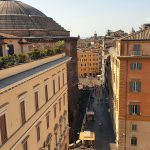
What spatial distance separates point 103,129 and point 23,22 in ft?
83.2

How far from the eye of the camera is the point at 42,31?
51.4 metres

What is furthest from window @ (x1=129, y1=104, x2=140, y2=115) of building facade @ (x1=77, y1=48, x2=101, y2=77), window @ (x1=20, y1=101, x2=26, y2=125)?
building facade @ (x1=77, y1=48, x2=101, y2=77)

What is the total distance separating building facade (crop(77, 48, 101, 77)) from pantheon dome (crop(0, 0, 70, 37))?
213 ft

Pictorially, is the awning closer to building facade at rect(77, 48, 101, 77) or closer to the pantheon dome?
the pantheon dome

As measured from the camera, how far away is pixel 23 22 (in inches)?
2007

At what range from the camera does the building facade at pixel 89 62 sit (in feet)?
401

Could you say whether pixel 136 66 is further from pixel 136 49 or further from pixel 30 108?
pixel 30 108

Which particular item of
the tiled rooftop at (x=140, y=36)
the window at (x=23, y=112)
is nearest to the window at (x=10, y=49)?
the window at (x=23, y=112)

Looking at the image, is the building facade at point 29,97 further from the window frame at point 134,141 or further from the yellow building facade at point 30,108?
the window frame at point 134,141

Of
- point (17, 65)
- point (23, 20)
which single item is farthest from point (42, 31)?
point (17, 65)

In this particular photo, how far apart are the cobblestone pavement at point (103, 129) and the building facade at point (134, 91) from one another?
4.70m

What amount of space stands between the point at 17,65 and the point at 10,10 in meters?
38.1

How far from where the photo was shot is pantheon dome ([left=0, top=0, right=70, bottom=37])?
4866 centimetres

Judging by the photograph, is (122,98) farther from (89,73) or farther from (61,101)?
(89,73)
